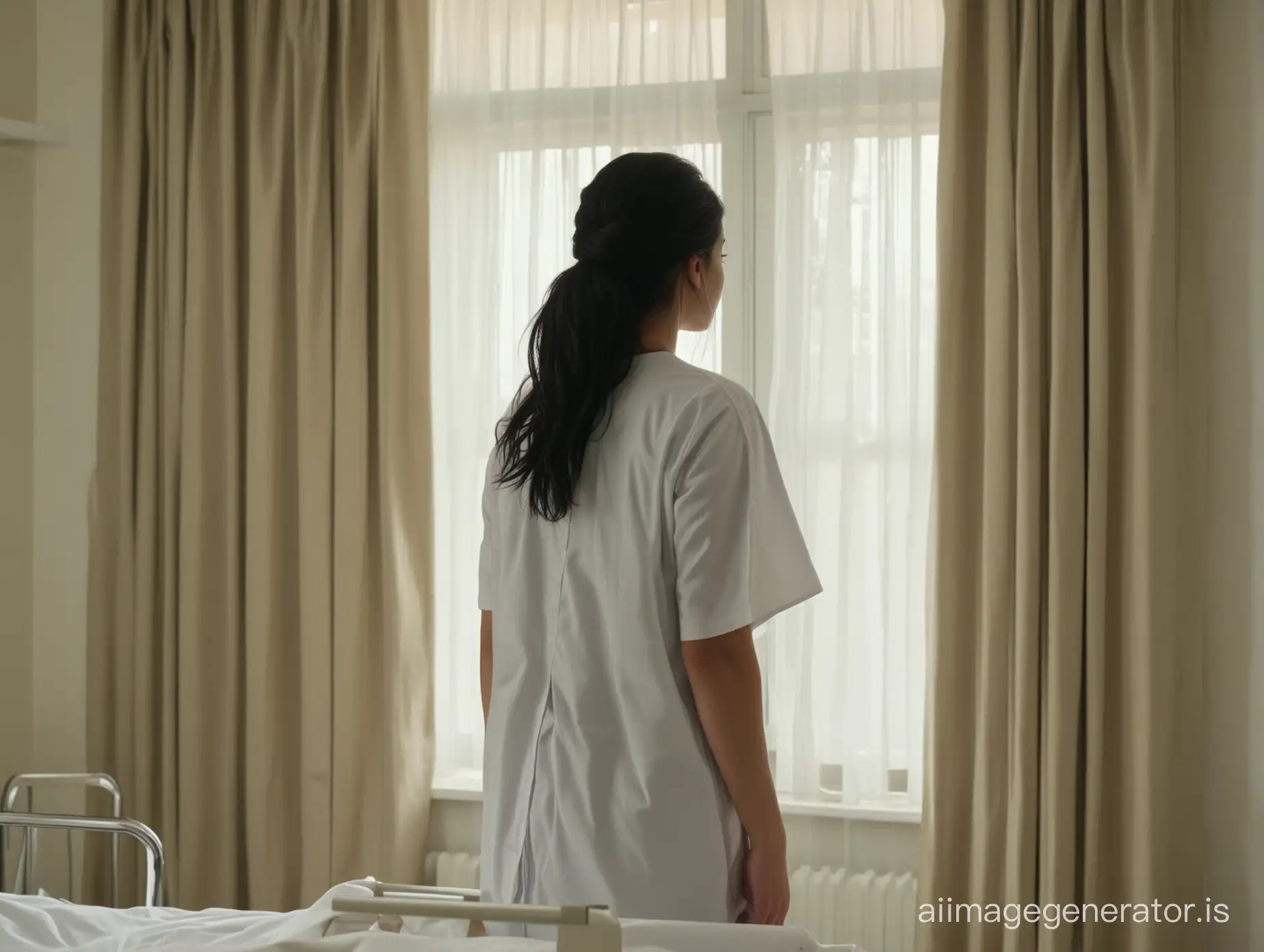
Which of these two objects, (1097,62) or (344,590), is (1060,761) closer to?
(1097,62)

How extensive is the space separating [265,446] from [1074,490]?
1.71 meters

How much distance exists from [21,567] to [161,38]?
130 cm

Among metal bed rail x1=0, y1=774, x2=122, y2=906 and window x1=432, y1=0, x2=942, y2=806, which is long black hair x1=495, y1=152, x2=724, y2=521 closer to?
window x1=432, y1=0, x2=942, y2=806

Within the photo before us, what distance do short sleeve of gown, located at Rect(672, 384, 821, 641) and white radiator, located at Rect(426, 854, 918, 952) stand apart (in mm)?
1271

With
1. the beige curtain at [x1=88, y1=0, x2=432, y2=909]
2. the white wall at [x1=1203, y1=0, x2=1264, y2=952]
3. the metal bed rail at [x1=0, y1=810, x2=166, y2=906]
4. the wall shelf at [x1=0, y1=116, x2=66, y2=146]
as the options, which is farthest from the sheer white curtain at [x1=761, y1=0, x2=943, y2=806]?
the wall shelf at [x1=0, y1=116, x2=66, y2=146]

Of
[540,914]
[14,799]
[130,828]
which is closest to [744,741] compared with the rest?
[540,914]

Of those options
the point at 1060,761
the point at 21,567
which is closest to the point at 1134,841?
the point at 1060,761

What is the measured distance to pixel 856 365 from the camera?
2.39 metres

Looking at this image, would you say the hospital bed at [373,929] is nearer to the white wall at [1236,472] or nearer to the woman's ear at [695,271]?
the woman's ear at [695,271]

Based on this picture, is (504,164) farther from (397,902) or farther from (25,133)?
(397,902)

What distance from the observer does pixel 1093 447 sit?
7.15ft

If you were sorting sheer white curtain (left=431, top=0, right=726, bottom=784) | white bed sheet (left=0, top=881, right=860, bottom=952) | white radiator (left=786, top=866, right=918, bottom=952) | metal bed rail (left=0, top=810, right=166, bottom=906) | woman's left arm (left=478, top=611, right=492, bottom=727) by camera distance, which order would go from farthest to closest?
1. sheer white curtain (left=431, top=0, right=726, bottom=784)
2. white radiator (left=786, top=866, right=918, bottom=952)
3. metal bed rail (left=0, top=810, right=166, bottom=906)
4. woman's left arm (left=478, top=611, right=492, bottom=727)
5. white bed sheet (left=0, top=881, right=860, bottom=952)

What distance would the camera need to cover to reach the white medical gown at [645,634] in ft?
4.24

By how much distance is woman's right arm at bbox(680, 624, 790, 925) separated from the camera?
1.30 metres
